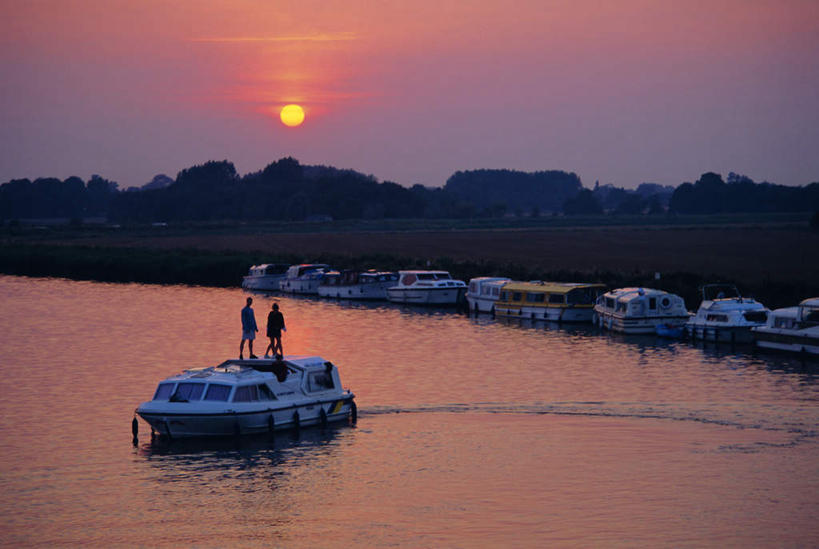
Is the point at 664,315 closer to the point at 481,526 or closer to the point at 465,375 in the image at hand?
the point at 465,375

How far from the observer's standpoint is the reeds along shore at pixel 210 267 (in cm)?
7688

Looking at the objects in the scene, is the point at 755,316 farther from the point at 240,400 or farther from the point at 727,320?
the point at 240,400

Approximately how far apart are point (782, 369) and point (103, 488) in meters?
31.8

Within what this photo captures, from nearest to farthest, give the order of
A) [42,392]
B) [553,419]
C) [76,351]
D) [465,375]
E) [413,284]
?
1. [553,419]
2. [42,392]
3. [465,375]
4. [76,351]
5. [413,284]

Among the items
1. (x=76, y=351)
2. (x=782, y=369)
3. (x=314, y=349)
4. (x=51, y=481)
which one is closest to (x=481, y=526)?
(x=51, y=481)

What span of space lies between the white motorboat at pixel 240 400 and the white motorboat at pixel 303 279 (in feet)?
190

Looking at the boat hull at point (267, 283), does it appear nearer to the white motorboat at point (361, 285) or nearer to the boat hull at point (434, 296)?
the white motorboat at point (361, 285)

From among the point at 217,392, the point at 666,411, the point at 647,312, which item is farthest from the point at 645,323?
the point at 217,392

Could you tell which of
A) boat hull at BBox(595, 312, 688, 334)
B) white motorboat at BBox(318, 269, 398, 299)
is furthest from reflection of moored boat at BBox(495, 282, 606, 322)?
white motorboat at BBox(318, 269, 398, 299)

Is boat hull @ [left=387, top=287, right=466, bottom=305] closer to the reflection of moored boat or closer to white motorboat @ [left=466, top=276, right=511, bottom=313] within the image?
white motorboat @ [left=466, top=276, right=511, bottom=313]

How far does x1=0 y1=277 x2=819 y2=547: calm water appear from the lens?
1030 inches

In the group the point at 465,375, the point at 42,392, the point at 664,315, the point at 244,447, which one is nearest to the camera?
the point at 244,447

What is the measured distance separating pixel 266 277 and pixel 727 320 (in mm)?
53097

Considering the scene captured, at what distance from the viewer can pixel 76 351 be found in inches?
2206
